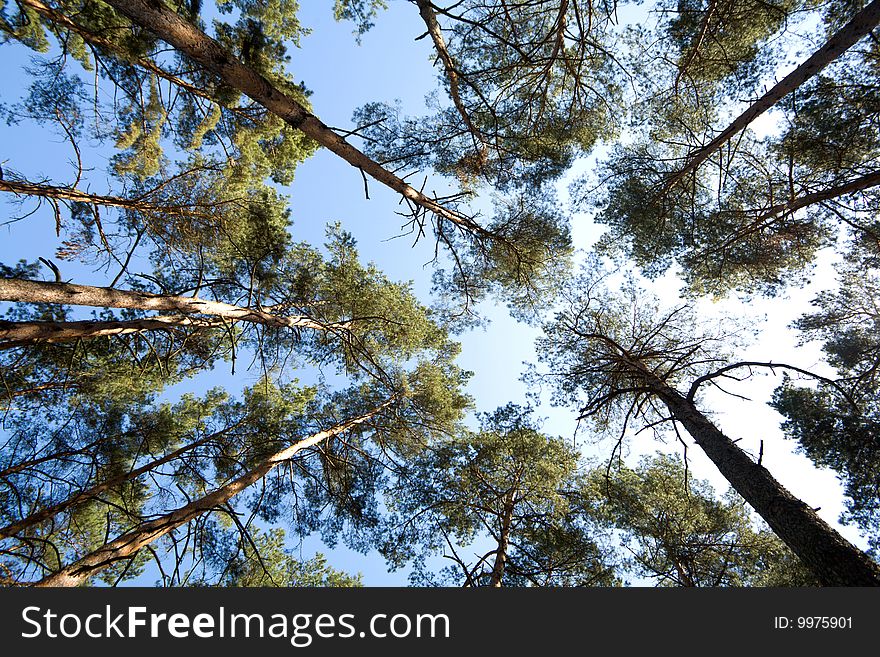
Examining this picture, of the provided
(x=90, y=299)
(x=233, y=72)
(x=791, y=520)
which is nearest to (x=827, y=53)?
(x=791, y=520)

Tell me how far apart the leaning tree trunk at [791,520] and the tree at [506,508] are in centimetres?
304

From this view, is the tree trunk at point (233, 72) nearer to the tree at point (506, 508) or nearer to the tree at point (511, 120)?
the tree at point (511, 120)

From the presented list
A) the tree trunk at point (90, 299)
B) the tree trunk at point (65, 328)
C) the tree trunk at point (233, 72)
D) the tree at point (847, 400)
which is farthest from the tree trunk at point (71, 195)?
the tree at point (847, 400)

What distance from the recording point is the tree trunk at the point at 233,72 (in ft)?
7.36

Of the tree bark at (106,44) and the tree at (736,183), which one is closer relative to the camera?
the tree bark at (106,44)

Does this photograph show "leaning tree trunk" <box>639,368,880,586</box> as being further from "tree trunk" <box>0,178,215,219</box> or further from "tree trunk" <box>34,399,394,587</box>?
"tree trunk" <box>0,178,215,219</box>

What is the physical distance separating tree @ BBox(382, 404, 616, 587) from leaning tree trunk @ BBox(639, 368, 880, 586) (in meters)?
3.04

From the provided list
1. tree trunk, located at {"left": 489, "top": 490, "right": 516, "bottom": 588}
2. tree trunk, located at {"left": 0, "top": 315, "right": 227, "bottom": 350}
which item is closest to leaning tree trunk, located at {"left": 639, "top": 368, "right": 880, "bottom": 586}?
tree trunk, located at {"left": 489, "top": 490, "right": 516, "bottom": 588}

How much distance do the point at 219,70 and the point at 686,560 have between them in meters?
8.63

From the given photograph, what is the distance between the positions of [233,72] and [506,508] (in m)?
6.80

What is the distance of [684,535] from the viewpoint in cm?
638

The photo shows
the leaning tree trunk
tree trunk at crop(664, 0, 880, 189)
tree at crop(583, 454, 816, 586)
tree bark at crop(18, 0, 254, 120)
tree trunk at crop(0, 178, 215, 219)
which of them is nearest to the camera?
the leaning tree trunk

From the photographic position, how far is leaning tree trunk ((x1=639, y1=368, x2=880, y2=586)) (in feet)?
8.34

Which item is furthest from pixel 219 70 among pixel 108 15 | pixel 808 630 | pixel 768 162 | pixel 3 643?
pixel 768 162
